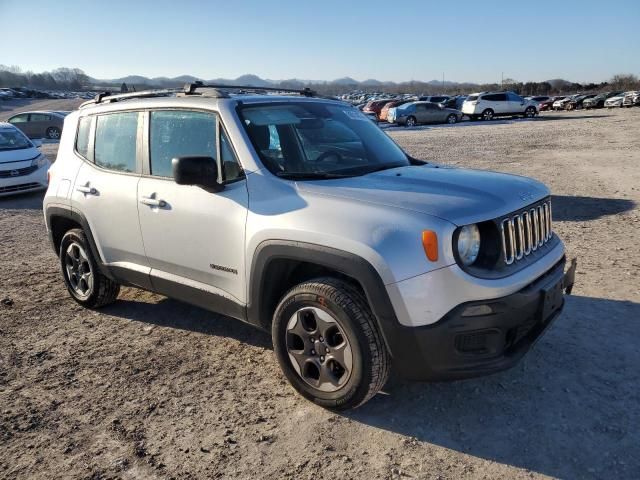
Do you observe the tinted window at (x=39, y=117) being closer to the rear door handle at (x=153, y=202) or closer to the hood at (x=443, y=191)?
the rear door handle at (x=153, y=202)

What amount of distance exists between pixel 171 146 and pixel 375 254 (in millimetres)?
1980

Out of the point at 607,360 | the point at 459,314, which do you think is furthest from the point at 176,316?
the point at 607,360

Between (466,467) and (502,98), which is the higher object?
(502,98)

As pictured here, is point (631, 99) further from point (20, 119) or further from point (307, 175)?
point (307, 175)

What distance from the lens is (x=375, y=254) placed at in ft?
9.12

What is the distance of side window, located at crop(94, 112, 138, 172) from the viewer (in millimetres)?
4246

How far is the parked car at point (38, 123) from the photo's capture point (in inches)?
982

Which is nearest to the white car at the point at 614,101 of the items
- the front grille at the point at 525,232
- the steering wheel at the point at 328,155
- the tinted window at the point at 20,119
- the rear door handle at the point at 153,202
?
the tinted window at the point at 20,119

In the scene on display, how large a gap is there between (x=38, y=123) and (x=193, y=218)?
83.1ft

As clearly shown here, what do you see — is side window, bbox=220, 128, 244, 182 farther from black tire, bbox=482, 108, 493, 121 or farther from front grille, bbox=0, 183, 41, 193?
black tire, bbox=482, 108, 493, 121

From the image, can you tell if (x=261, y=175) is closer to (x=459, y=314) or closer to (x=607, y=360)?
(x=459, y=314)

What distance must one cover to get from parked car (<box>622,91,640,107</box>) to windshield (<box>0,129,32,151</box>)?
44918 millimetres

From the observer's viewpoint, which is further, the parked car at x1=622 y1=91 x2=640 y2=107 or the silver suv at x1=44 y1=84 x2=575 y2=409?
the parked car at x1=622 y1=91 x2=640 y2=107

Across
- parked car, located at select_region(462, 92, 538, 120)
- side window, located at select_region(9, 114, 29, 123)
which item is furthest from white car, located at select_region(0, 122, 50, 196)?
parked car, located at select_region(462, 92, 538, 120)
